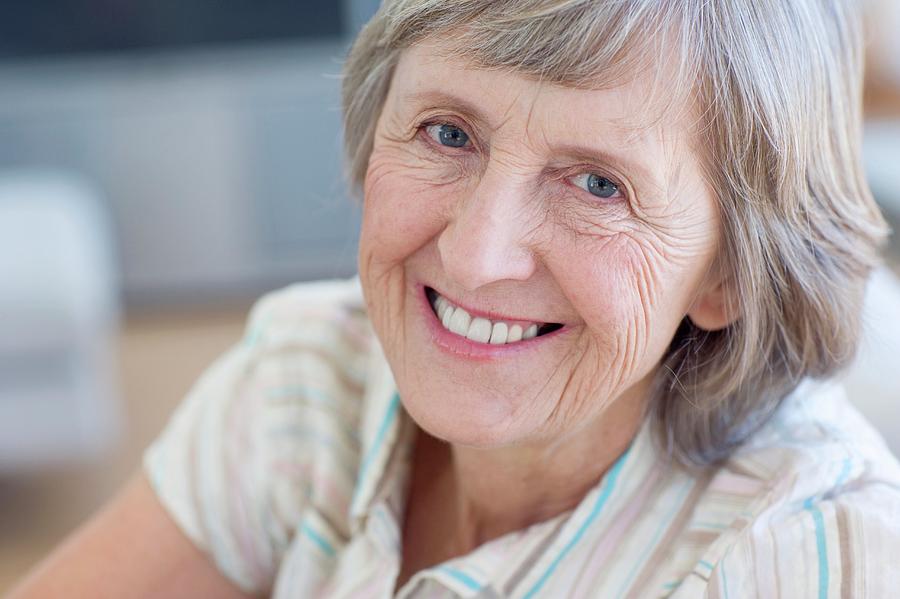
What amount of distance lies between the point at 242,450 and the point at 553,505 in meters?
0.38

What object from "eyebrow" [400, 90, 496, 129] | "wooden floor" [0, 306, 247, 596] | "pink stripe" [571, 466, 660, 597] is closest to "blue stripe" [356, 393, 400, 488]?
"pink stripe" [571, 466, 660, 597]

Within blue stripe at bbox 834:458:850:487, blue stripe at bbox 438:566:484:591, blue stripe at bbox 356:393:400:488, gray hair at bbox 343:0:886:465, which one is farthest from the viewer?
blue stripe at bbox 356:393:400:488

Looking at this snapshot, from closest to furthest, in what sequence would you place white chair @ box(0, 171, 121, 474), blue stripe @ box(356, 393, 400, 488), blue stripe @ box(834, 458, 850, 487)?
1. blue stripe @ box(834, 458, 850, 487)
2. blue stripe @ box(356, 393, 400, 488)
3. white chair @ box(0, 171, 121, 474)

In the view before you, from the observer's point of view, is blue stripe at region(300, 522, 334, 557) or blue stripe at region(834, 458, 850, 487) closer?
blue stripe at region(834, 458, 850, 487)

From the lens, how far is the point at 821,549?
0.95 m

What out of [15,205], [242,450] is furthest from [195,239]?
[242,450]

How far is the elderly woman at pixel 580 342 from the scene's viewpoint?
933 millimetres

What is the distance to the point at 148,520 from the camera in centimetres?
128

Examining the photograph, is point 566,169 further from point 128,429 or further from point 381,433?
point 128,429

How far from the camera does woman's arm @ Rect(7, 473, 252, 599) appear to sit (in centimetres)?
125

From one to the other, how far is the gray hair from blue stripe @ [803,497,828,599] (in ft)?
0.53

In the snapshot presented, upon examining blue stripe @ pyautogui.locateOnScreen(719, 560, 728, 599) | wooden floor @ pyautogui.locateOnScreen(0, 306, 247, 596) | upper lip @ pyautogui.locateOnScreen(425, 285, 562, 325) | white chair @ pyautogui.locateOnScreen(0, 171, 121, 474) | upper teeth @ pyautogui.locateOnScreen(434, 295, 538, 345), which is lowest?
wooden floor @ pyautogui.locateOnScreen(0, 306, 247, 596)

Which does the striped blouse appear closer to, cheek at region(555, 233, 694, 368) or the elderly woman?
the elderly woman

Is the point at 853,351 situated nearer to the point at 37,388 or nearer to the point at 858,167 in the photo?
the point at 858,167
